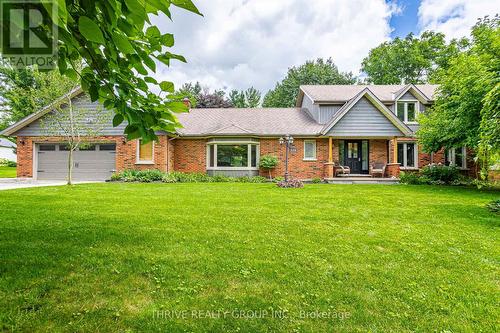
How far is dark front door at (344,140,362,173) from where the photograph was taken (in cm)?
1842

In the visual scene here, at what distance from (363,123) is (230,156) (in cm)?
852

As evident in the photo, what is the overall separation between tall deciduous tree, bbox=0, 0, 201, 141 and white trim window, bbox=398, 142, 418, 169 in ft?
62.7

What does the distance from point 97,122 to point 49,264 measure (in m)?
13.9

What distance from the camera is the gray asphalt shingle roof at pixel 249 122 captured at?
1723cm

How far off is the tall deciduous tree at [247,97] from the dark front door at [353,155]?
2790 cm

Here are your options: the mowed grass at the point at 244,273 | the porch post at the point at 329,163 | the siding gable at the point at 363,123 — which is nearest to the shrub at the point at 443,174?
the siding gable at the point at 363,123

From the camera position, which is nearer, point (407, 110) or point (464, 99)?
point (464, 99)

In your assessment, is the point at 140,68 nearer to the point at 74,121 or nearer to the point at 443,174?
the point at 74,121

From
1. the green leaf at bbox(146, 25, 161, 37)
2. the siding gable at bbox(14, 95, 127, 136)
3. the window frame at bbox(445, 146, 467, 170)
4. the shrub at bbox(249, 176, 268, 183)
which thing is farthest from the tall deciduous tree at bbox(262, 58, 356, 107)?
the green leaf at bbox(146, 25, 161, 37)

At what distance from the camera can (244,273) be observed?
10.8 ft

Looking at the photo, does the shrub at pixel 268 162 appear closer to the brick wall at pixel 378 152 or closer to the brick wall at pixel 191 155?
the brick wall at pixel 191 155

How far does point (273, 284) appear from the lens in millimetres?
3059

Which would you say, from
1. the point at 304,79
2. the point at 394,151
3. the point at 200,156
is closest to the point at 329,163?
the point at 394,151

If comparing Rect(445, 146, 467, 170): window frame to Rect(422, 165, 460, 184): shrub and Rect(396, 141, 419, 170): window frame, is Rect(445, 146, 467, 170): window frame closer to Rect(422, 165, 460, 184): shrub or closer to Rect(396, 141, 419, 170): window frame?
Rect(396, 141, 419, 170): window frame
